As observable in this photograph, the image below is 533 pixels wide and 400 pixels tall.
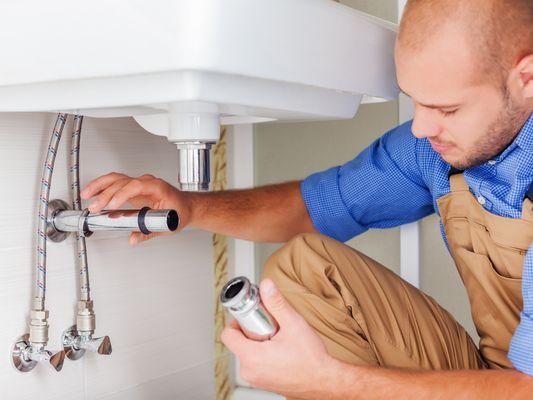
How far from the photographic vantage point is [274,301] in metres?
0.91

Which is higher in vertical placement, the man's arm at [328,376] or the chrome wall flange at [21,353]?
the man's arm at [328,376]

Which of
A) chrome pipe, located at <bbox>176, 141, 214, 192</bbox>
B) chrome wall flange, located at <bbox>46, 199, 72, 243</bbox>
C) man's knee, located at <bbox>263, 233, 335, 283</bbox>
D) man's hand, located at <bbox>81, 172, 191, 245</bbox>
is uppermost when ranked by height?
chrome pipe, located at <bbox>176, 141, 214, 192</bbox>

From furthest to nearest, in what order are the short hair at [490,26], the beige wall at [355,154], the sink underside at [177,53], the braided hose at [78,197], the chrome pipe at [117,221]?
the beige wall at [355,154] < the braided hose at [78,197] < the chrome pipe at [117,221] < the short hair at [490,26] < the sink underside at [177,53]

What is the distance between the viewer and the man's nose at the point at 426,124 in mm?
1104

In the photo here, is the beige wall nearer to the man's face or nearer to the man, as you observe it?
the man

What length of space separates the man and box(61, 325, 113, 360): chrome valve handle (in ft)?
0.59

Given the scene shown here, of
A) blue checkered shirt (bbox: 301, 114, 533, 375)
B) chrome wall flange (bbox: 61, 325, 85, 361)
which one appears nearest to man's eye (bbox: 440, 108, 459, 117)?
blue checkered shirt (bbox: 301, 114, 533, 375)

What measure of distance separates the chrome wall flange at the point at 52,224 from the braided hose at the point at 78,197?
2cm

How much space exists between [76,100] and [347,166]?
2.05 ft

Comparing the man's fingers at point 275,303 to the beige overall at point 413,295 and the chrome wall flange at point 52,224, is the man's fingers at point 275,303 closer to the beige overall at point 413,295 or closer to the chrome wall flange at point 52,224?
the beige overall at point 413,295

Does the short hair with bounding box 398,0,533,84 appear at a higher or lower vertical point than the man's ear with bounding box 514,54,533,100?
higher

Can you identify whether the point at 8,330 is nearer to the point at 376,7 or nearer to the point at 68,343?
the point at 68,343

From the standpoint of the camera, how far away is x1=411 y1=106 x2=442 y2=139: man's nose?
43.4 inches

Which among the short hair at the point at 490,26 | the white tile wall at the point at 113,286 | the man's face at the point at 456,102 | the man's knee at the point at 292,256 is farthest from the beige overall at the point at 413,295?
the white tile wall at the point at 113,286
